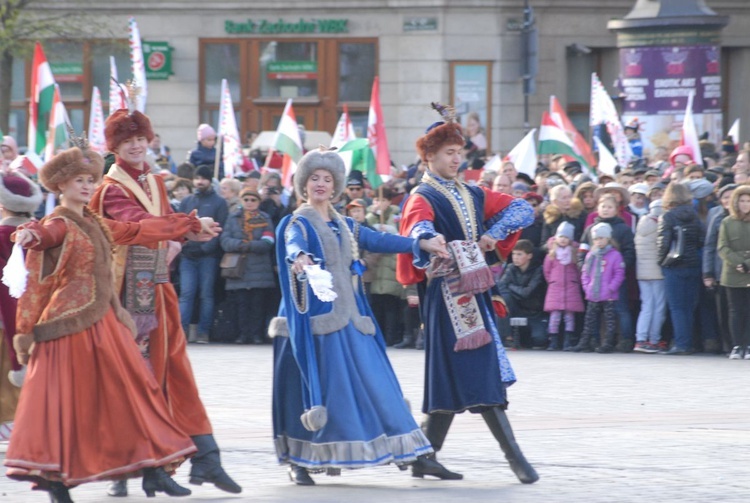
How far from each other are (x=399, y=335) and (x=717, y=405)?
5.40 m

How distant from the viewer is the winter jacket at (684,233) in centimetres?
1476

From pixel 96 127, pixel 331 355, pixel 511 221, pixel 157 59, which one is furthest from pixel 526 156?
pixel 157 59

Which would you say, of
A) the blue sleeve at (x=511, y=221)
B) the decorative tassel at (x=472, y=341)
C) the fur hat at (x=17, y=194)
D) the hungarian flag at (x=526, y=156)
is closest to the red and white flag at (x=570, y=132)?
the hungarian flag at (x=526, y=156)

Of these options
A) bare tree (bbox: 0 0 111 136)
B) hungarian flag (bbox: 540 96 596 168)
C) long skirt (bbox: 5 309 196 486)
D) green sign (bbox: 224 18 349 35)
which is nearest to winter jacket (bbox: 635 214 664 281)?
hungarian flag (bbox: 540 96 596 168)

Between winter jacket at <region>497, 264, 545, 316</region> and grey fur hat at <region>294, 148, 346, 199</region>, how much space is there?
24.6ft

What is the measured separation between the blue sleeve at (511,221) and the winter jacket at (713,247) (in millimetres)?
6496

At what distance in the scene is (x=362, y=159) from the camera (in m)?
18.2

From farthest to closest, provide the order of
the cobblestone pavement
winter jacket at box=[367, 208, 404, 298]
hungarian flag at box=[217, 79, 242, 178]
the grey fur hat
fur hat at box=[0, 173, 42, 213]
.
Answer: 1. hungarian flag at box=[217, 79, 242, 178]
2. winter jacket at box=[367, 208, 404, 298]
3. fur hat at box=[0, 173, 42, 213]
4. the grey fur hat
5. the cobblestone pavement

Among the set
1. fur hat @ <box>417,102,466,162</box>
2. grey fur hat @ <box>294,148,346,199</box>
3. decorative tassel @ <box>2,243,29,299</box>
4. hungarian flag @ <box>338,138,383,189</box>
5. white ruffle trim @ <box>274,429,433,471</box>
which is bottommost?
white ruffle trim @ <box>274,429,433,471</box>

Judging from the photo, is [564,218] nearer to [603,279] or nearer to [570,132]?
[603,279]

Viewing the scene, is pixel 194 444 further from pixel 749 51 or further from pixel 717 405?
pixel 749 51

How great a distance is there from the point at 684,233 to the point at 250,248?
438 cm

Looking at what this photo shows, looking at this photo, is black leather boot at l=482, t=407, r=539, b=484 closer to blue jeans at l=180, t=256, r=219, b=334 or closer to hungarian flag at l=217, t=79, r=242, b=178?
blue jeans at l=180, t=256, r=219, b=334

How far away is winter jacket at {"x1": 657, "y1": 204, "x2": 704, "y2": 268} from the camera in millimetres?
14758
